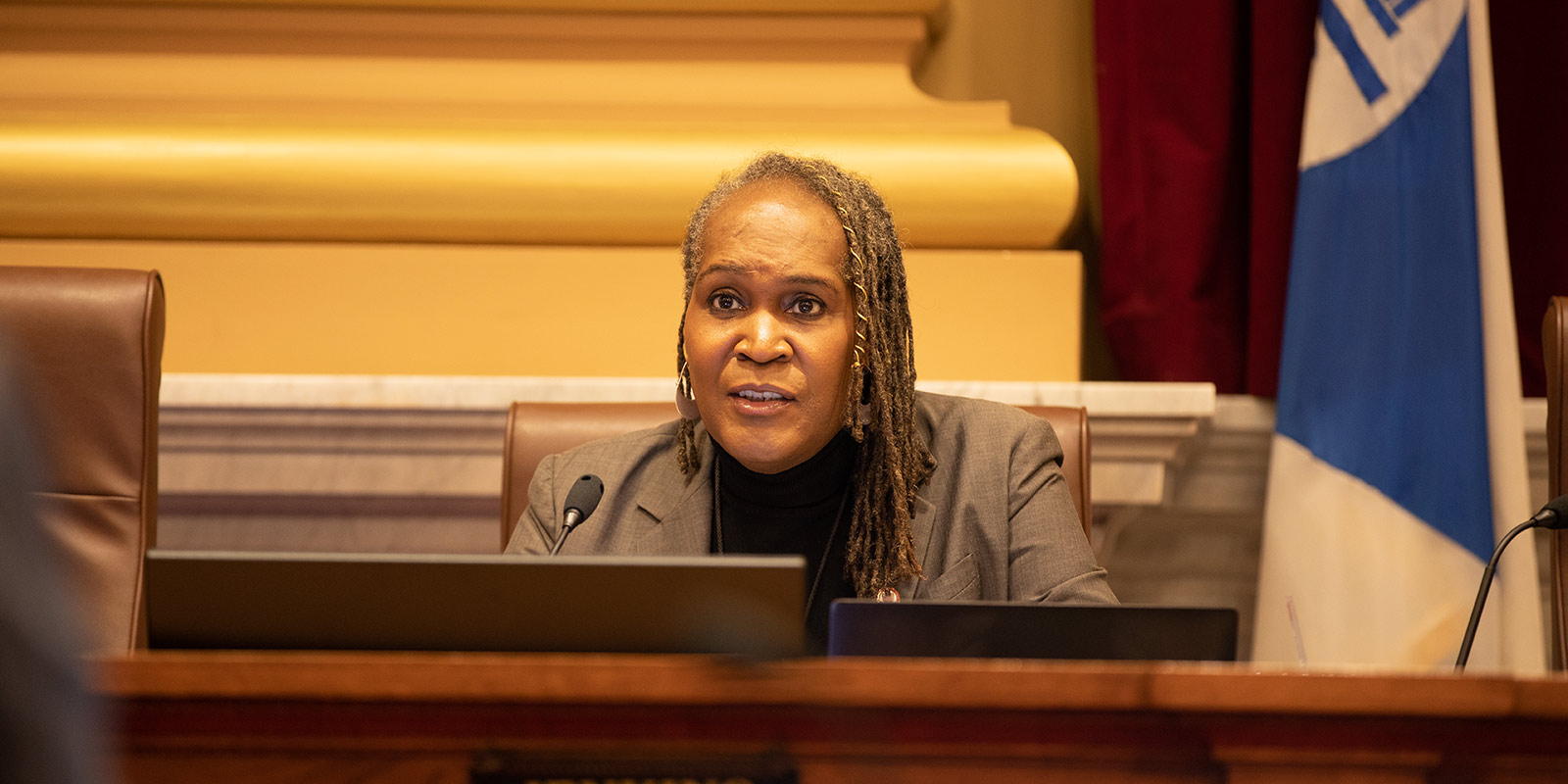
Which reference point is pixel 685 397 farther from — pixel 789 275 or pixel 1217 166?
pixel 1217 166

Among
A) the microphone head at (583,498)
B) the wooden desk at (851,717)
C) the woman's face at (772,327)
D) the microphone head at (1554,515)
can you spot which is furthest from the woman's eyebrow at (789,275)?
the wooden desk at (851,717)

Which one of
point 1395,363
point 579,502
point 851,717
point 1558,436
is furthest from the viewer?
point 1395,363

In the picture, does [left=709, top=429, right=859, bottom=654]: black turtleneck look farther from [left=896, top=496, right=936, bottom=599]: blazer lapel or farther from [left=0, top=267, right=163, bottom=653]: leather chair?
[left=0, top=267, right=163, bottom=653]: leather chair

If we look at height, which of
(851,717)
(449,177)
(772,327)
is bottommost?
(851,717)

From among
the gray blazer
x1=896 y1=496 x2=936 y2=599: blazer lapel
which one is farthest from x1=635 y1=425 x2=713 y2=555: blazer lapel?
x1=896 y1=496 x2=936 y2=599: blazer lapel

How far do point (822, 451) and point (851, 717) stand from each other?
0.97 m

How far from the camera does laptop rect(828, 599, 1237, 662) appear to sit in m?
A: 0.95

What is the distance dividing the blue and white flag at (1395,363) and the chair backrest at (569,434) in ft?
1.56

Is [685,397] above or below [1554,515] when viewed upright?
above

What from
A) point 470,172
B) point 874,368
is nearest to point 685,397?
point 874,368

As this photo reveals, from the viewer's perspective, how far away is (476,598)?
84 centimetres

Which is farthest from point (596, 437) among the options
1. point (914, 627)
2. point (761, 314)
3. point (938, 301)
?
point (914, 627)

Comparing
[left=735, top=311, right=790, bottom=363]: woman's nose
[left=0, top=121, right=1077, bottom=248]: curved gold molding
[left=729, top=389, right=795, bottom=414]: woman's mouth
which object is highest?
[left=0, top=121, right=1077, bottom=248]: curved gold molding

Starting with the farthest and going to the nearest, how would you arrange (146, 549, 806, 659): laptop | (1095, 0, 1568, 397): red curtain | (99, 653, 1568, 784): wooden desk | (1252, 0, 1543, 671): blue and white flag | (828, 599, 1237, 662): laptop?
(1095, 0, 1568, 397): red curtain, (1252, 0, 1543, 671): blue and white flag, (828, 599, 1237, 662): laptop, (146, 549, 806, 659): laptop, (99, 653, 1568, 784): wooden desk
